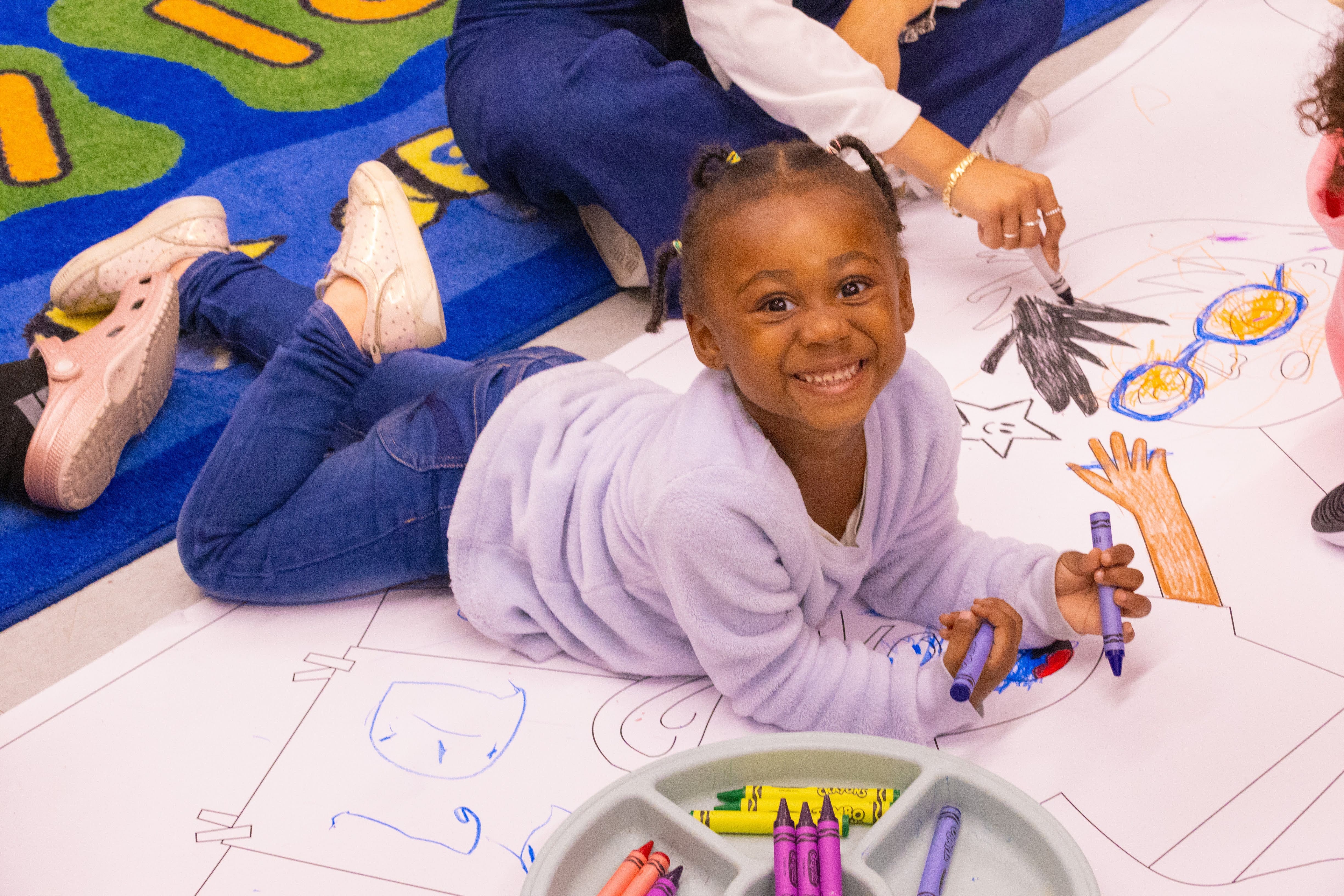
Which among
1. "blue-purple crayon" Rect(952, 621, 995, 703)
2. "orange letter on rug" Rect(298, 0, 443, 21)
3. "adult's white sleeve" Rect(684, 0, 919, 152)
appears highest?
"adult's white sleeve" Rect(684, 0, 919, 152)

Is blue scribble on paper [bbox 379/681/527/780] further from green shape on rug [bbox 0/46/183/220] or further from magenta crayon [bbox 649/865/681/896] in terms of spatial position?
green shape on rug [bbox 0/46/183/220]

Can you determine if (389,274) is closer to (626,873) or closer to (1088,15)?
(626,873)

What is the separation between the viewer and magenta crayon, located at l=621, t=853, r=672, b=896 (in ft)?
1.96

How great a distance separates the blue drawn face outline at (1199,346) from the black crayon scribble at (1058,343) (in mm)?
25

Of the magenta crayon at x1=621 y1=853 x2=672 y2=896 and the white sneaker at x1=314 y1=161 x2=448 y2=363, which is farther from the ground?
the white sneaker at x1=314 y1=161 x2=448 y2=363

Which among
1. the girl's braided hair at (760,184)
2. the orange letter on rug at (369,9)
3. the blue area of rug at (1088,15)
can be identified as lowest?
the orange letter on rug at (369,9)

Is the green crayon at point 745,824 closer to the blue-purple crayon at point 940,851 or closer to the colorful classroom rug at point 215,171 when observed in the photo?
the blue-purple crayon at point 940,851

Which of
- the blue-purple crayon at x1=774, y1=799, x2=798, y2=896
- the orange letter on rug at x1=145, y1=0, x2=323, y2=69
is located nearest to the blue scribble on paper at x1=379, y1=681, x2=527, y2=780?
the blue-purple crayon at x1=774, y1=799, x2=798, y2=896

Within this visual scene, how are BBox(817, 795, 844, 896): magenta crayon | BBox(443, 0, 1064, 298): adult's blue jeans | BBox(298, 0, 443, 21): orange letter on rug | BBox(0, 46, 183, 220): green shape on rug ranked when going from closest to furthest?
1. BBox(817, 795, 844, 896): magenta crayon
2. BBox(443, 0, 1064, 298): adult's blue jeans
3. BBox(0, 46, 183, 220): green shape on rug
4. BBox(298, 0, 443, 21): orange letter on rug

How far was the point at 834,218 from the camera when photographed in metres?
0.64

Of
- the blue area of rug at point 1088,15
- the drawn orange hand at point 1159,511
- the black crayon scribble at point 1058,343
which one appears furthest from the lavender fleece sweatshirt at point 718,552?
the blue area of rug at point 1088,15

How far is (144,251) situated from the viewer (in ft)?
3.80

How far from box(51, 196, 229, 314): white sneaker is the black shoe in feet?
3.38

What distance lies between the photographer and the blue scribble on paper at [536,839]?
2.24 feet
